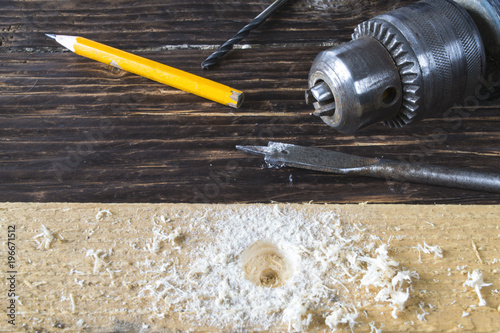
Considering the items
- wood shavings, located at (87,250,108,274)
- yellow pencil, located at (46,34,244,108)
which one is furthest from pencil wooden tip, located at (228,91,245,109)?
wood shavings, located at (87,250,108,274)

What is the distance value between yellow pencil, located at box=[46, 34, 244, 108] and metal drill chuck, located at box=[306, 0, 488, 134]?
0.24m

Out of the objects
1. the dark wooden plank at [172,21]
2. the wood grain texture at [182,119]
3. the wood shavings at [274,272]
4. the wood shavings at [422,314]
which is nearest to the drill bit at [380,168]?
the wood grain texture at [182,119]

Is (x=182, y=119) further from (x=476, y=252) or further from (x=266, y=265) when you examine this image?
(x=476, y=252)

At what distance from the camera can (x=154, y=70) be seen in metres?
1.07

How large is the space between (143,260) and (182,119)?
1.26ft

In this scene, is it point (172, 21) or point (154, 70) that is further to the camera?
point (172, 21)

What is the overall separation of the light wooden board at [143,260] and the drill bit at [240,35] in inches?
17.3

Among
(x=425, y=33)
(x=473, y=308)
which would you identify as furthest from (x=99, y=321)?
(x=425, y=33)

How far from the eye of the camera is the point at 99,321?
70 centimetres

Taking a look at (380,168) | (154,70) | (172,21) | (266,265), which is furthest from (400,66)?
(172,21)

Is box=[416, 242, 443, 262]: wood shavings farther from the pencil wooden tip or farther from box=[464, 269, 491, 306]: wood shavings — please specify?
the pencil wooden tip

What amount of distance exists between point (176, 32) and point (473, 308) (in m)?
0.94

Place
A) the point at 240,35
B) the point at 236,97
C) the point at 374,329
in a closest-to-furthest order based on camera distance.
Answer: the point at 374,329, the point at 236,97, the point at 240,35

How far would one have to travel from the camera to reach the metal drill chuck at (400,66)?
80 centimetres
